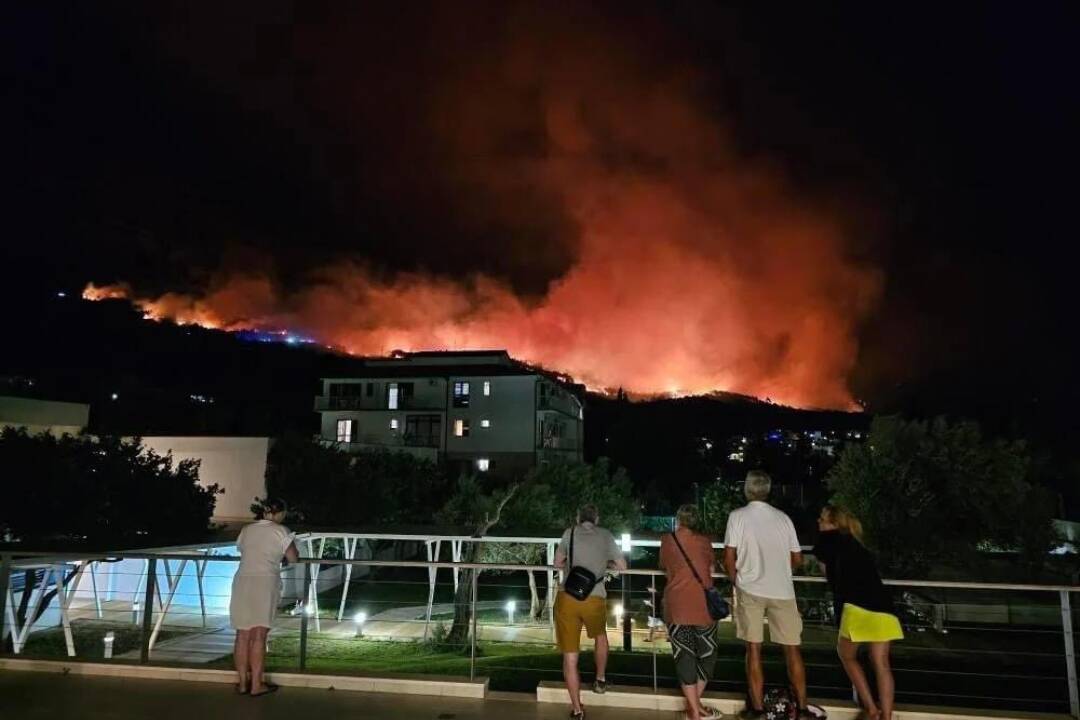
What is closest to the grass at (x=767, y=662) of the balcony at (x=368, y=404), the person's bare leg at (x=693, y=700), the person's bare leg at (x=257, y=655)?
the person's bare leg at (x=257, y=655)

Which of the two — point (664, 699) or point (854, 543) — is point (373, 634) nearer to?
point (664, 699)

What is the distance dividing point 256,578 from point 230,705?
0.94 meters

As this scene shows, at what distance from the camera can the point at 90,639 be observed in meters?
12.5

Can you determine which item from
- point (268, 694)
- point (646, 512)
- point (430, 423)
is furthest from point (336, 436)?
point (268, 694)

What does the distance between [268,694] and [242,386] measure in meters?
72.5

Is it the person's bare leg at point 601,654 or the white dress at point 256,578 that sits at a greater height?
the white dress at point 256,578

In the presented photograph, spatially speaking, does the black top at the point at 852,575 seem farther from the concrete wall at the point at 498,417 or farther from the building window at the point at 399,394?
the building window at the point at 399,394

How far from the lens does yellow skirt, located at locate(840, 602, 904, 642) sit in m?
4.63

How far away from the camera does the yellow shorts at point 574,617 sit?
201 inches

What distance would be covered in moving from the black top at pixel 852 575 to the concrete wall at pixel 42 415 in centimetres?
2759

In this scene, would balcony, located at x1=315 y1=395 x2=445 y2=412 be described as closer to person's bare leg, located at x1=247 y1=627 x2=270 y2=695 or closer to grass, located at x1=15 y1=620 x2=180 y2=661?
grass, located at x1=15 y1=620 x2=180 y2=661

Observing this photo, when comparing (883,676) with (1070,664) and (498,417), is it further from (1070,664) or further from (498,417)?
(498,417)

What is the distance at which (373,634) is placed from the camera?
16.0 metres

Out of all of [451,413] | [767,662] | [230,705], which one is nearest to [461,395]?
[451,413]
